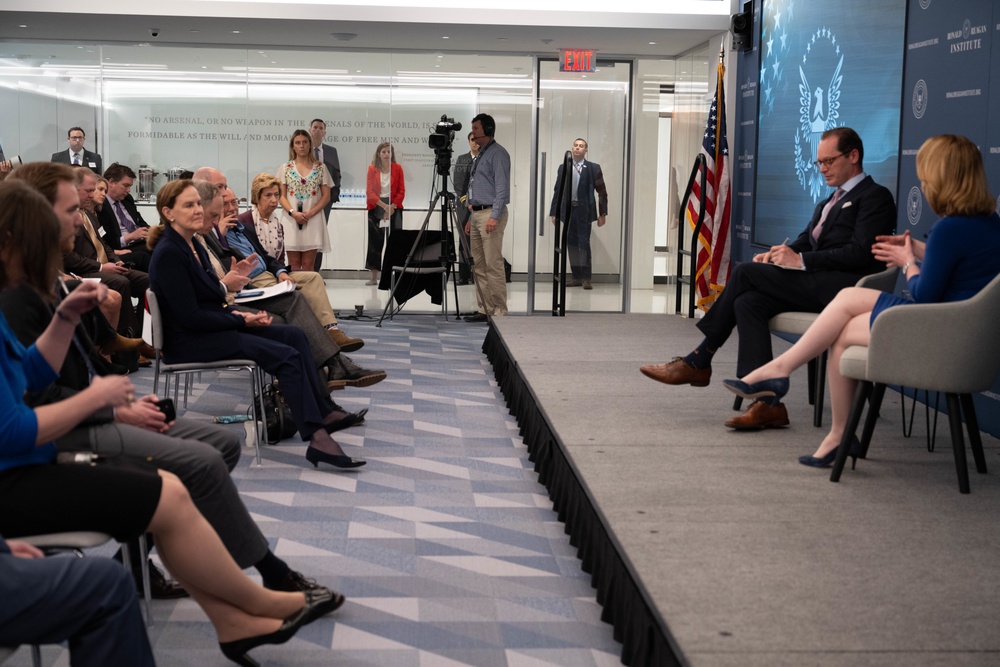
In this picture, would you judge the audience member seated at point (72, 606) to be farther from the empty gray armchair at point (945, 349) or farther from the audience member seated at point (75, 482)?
the empty gray armchair at point (945, 349)

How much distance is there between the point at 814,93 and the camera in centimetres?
743

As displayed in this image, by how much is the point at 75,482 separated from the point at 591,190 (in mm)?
8661

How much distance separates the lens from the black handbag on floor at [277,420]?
5.52 meters

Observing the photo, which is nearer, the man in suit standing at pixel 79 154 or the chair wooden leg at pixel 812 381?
the chair wooden leg at pixel 812 381

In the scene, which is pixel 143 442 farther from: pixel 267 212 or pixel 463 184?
pixel 463 184

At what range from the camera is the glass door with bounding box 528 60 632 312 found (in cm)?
1074

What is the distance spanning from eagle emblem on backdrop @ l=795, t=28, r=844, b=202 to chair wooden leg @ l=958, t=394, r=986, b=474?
3.29 m

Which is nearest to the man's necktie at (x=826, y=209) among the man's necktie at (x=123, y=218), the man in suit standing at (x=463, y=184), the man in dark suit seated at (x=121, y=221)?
the man in dark suit seated at (x=121, y=221)

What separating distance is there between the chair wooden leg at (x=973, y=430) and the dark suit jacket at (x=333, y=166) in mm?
7493


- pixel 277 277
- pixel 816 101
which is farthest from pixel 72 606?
pixel 816 101

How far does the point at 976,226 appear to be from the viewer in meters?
3.95

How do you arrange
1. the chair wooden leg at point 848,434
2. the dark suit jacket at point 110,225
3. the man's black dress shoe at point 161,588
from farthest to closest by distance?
the dark suit jacket at point 110,225, the chair wooden leg at point 848,434, the man's black dress shoe at point 161,588

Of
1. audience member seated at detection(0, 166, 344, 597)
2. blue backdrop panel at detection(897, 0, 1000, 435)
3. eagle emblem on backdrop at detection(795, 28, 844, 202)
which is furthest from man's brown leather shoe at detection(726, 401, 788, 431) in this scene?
eagle emblem on backdrop at detection(795, 28, 844, 202)

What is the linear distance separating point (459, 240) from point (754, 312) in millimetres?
5803
